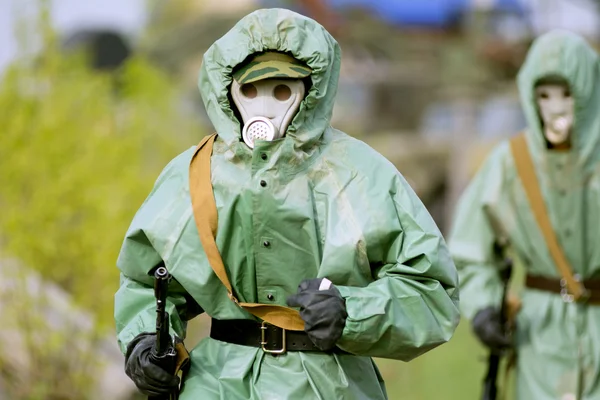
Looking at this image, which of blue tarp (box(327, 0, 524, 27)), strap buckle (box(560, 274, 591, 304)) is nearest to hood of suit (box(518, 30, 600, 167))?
strap buckle (box(560, 274, 591, 304))

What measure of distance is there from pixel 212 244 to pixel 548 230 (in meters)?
2.85

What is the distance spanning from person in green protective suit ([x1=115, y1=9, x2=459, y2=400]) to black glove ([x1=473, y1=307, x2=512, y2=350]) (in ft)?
7.59

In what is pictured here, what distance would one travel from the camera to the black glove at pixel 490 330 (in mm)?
7094

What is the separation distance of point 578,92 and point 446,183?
721 inches

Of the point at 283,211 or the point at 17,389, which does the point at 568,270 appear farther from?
the point at 17,389

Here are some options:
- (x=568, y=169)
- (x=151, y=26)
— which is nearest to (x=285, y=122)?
(x=568, y=169)

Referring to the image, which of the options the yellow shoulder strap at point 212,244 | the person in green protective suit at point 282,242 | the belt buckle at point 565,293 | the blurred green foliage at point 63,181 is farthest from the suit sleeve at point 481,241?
the blurred green foliage at point 63,181

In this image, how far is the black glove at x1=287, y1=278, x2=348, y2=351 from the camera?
4.43 m

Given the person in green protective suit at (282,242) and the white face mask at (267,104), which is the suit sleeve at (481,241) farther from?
the white face mask at (267,104)

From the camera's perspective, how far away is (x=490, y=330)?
7102mm

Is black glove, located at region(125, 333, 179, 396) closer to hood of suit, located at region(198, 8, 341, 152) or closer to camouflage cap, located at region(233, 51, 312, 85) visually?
hood of suit, located at region(198, 8, 341, 152)

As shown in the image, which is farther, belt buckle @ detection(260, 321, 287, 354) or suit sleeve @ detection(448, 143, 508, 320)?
suit sleeve @ detection(448, 143, 508, 320)

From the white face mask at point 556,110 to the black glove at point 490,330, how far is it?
977 millimetres

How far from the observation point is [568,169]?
23.2 feet
